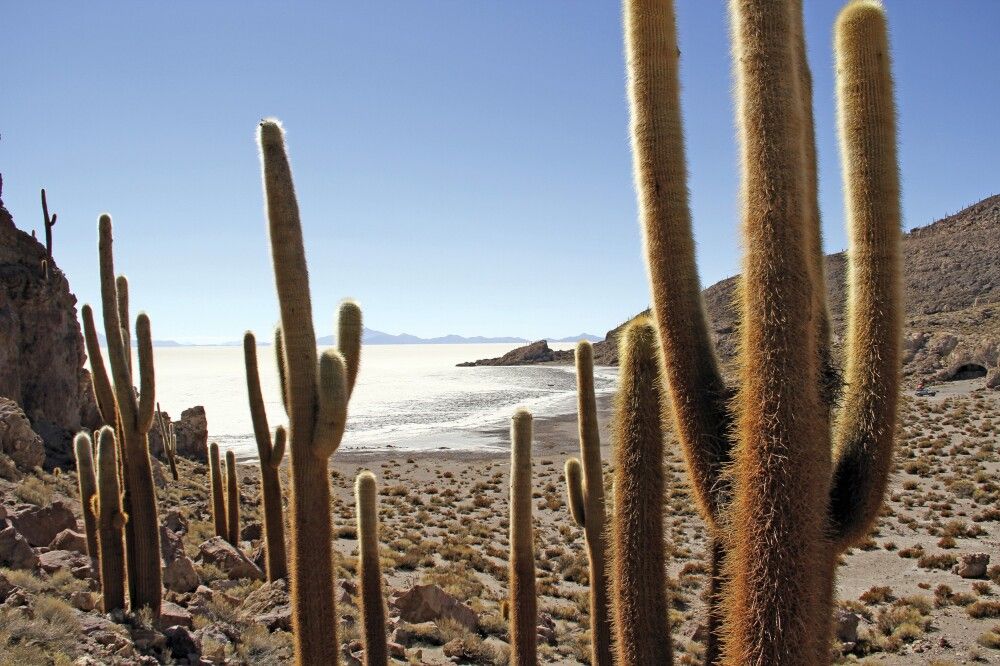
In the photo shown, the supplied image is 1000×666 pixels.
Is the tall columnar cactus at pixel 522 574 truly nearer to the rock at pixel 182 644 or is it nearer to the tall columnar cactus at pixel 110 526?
the rock at pixel 182 644

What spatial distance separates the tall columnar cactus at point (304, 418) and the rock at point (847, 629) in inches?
329

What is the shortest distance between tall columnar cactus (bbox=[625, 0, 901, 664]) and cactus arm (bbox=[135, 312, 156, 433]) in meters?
7.72

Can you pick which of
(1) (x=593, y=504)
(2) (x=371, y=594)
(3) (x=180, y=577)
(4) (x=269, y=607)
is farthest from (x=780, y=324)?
(3) (x=180, y=577)

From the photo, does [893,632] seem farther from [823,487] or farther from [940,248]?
[940,248]

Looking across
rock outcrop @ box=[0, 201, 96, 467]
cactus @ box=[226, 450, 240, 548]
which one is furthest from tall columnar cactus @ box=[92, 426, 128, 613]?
rock outcrop @ box=[0, 201, 96, 467]

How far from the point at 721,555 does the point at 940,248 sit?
9216 centimetres

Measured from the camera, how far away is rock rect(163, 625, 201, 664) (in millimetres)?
8531

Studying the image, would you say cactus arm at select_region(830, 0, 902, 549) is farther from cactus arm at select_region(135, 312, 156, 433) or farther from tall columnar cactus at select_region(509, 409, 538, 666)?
cactus arm at select_region(135, 312, 156, 433)

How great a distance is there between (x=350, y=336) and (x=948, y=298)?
247 ft

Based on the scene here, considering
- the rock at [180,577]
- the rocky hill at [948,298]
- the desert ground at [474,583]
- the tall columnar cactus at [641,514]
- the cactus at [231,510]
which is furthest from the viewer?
the rocky hill at [948,298]

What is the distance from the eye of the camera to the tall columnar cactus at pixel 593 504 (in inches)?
304

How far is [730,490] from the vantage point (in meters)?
3.68

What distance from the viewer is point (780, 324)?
3.24 meters

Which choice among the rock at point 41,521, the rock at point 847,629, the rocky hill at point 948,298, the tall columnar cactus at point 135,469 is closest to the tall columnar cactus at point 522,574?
the tall columnar cactus at point 135,469
